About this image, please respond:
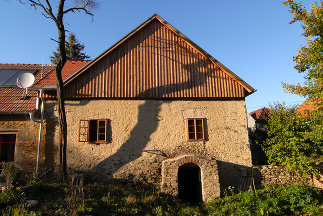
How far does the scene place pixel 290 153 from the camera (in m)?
10.0

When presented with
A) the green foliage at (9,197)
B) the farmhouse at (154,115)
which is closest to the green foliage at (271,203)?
the farmhouse at (154,115)

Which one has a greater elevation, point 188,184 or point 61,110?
point 61,110

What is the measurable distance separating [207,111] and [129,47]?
17.7 ft

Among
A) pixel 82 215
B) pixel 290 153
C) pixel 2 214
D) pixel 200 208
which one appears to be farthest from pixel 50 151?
pixel 290 153

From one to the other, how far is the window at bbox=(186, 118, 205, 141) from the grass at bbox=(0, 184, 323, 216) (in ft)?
9.98

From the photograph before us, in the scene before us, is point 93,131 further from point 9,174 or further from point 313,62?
point 313,62

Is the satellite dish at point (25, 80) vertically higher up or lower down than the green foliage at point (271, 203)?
higher up

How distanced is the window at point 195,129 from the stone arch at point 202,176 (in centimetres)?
151

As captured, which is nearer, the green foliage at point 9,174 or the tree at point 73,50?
the green foliage at point 9,174

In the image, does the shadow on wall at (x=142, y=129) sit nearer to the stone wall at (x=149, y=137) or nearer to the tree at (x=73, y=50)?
the stone wall at (x=149, y=137)

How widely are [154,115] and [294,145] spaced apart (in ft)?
22.6

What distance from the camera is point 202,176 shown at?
8.96 m

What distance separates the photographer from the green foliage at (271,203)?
288 inches

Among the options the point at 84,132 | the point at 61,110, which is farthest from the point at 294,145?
the point at 61,110
